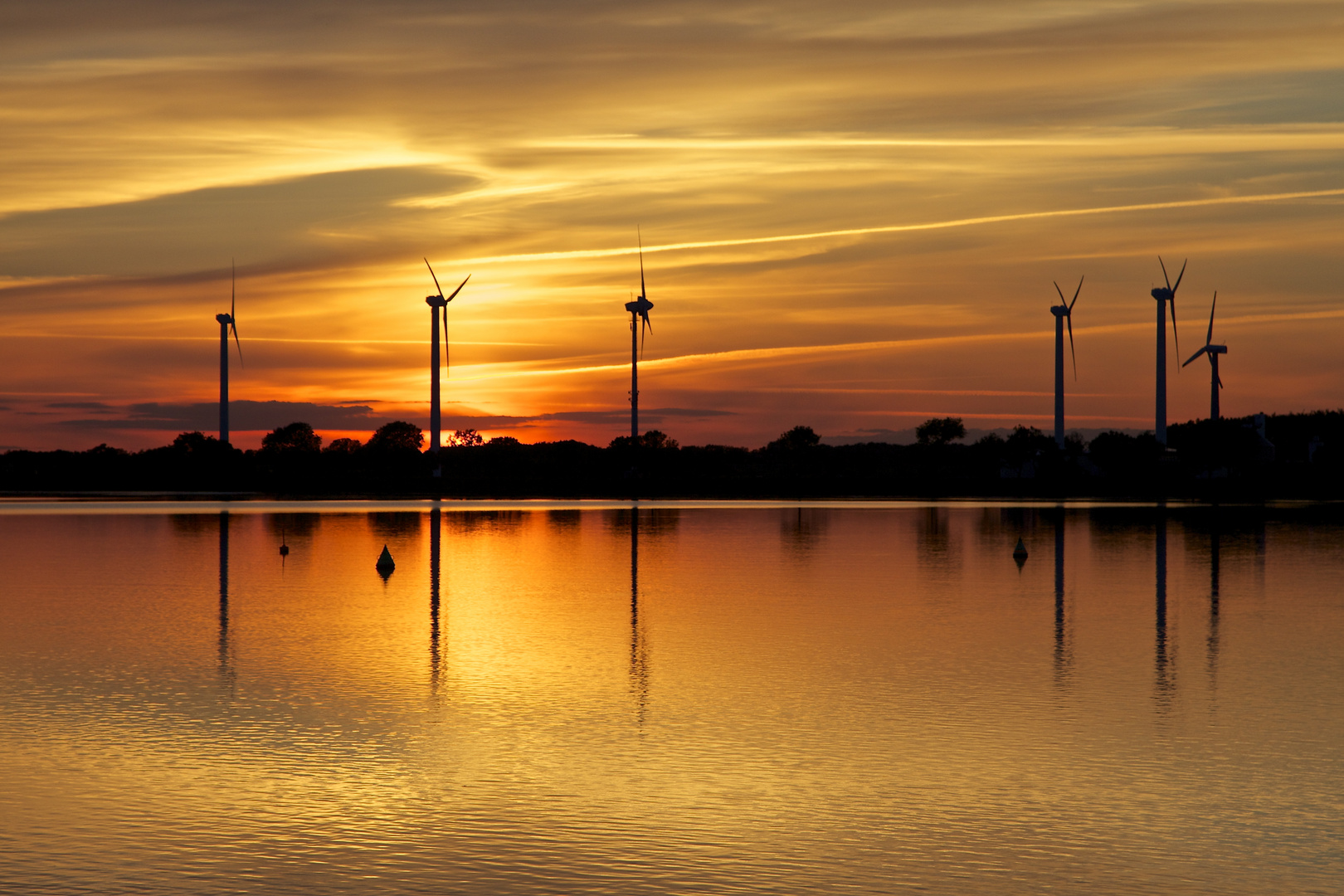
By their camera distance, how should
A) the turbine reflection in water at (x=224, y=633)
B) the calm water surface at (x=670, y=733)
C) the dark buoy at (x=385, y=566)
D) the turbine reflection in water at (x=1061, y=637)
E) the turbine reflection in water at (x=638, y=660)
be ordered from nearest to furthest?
the calm water surface at (x=670, y=733)
the turbine reflection in water at (x=638, y=660)
the turbine reflection in water at (x=224, y=633)
the turbine reflection in water at (x=1061, y=637)
the dark buoy at (x=385, y=566)

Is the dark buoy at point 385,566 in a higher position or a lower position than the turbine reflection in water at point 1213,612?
higher

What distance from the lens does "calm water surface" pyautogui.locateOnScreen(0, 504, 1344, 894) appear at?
591 inches

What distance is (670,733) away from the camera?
71.7 feet

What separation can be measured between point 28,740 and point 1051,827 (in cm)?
1495

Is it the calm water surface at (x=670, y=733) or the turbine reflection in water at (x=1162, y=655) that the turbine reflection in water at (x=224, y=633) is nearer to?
the calm water surface at (x=670, y=733)

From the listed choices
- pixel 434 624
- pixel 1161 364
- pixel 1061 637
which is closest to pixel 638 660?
pixel 434 624

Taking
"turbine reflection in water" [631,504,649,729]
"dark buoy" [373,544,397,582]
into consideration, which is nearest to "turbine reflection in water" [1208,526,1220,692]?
"turbine reflection in water" [631,504,649,729]

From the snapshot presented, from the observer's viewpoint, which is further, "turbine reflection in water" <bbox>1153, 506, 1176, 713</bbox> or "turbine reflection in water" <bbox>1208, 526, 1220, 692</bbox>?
"turbine reflection in water" <bbox>1208, 526, 1220, 692</bbox>

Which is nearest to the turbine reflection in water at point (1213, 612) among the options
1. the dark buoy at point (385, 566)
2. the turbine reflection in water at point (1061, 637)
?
the turbine reflection in water at point (1061, 637)

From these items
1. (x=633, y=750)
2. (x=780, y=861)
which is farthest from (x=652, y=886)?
(x=633, y=750)

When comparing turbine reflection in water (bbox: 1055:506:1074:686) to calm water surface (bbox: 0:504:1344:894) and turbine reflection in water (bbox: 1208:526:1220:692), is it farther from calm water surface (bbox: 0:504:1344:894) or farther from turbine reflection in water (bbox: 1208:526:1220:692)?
turbine reflection in water (bbox: 1208:526:1220:692)

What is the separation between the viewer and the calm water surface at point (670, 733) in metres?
15.0

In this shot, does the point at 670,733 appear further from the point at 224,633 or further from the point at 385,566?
the point at 385,566

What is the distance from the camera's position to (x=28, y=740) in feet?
68.9
